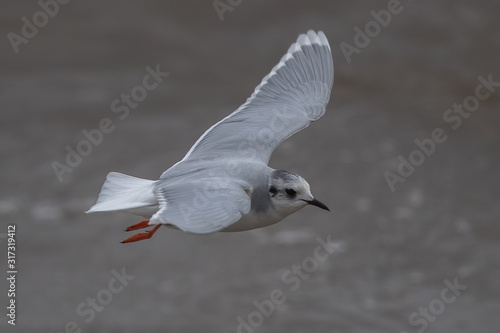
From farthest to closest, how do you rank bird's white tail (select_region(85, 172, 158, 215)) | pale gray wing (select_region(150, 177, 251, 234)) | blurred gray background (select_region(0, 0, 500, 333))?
blurred gray background (select_region(0, 0, 500, 333)), bird's white tail (select_region(85, 172, 158, 215)), pale gray wing (select_region(150, 177, 251, 234))

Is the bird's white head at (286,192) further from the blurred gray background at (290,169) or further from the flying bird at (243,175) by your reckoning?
the blurred gray background at (290,169)

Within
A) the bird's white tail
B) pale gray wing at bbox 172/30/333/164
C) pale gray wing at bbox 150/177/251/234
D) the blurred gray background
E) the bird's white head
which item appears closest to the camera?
pale gray wing at bbox 150/177/251/234

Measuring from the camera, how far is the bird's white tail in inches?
179

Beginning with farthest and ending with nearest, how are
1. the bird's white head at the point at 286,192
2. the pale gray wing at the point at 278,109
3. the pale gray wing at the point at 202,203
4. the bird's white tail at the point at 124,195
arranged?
the pale gray wing at the point at 278,109, the bird's white head at the point at 286,192, the bird's white tail at the point at 124,195, the pale gray wing at the point at 202,203

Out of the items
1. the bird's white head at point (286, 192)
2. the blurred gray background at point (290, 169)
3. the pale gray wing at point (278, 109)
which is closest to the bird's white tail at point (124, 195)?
the pale gray wing at point (278, 109)

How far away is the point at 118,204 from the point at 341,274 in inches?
255

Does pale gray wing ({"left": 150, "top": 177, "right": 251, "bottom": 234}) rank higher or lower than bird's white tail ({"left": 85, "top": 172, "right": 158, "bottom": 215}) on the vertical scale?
higher

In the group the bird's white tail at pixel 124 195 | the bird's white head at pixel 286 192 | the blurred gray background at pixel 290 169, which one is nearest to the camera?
the bird's white tail at pixel 124 195

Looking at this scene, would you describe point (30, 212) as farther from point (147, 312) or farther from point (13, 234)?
point (147, 312)

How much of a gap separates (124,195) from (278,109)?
1233 mm

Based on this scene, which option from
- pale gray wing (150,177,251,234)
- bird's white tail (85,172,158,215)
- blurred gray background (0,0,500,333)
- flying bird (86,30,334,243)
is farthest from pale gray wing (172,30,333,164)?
blurred gray background (0,0,500,333)

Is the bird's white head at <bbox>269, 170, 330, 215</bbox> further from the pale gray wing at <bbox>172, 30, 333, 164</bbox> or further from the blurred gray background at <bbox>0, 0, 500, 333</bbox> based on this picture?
the blurred gray background at <bbox>0, 0, 500, 333</bbox>

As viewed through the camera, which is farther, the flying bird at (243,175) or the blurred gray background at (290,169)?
the blurred gray background at (290,169)

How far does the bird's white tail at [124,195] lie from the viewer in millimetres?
4539
